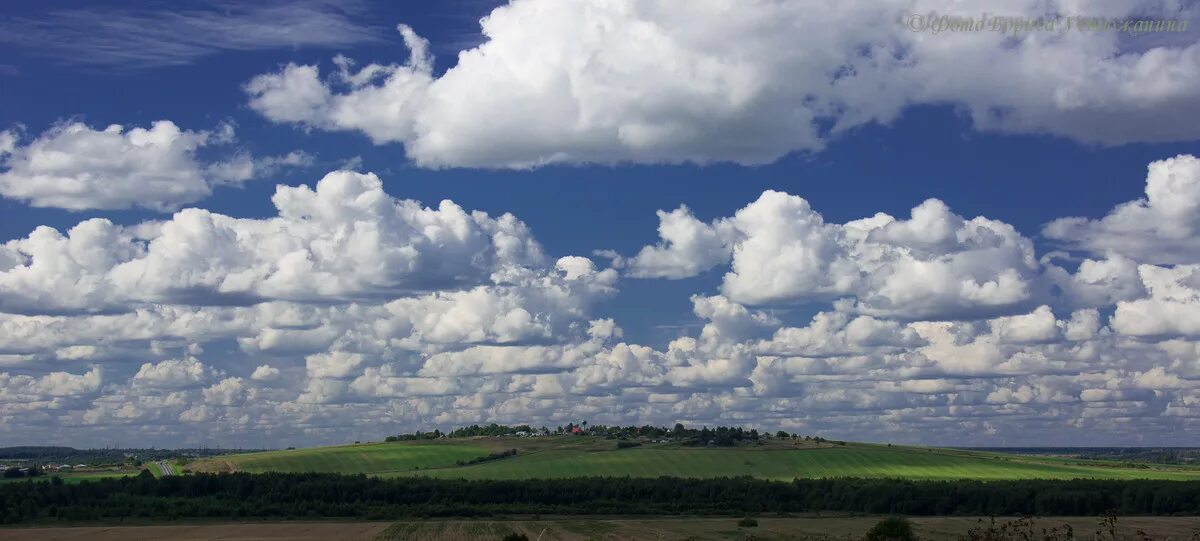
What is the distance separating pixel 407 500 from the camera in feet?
623

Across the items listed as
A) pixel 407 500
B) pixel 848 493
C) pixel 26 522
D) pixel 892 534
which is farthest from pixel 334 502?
pixel 892 534

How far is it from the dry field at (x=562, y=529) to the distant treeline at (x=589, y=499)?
1422 centimetres

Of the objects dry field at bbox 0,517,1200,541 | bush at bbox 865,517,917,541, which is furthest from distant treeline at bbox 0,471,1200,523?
bush at bbox 865,517,917,541

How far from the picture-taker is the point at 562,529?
449ft

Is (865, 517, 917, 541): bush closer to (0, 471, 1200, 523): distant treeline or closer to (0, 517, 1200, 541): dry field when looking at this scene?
(0, 517, 1200, 541): dry field

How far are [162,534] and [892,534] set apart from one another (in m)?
94.8

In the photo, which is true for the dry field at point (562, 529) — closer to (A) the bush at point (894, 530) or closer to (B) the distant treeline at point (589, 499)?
(B) the distant treeline at point (589, 499)

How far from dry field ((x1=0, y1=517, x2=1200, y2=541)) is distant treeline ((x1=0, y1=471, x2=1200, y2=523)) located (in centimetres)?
1422

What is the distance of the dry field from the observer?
12344 cm

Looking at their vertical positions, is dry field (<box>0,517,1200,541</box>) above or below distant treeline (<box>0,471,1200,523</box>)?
below

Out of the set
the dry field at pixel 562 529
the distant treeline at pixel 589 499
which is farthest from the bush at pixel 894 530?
the distant treeline at pixel 589 499

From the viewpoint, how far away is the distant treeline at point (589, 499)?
16938cm

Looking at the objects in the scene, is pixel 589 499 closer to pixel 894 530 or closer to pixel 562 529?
pixel 562 529

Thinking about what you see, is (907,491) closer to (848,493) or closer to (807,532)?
(848,493)
